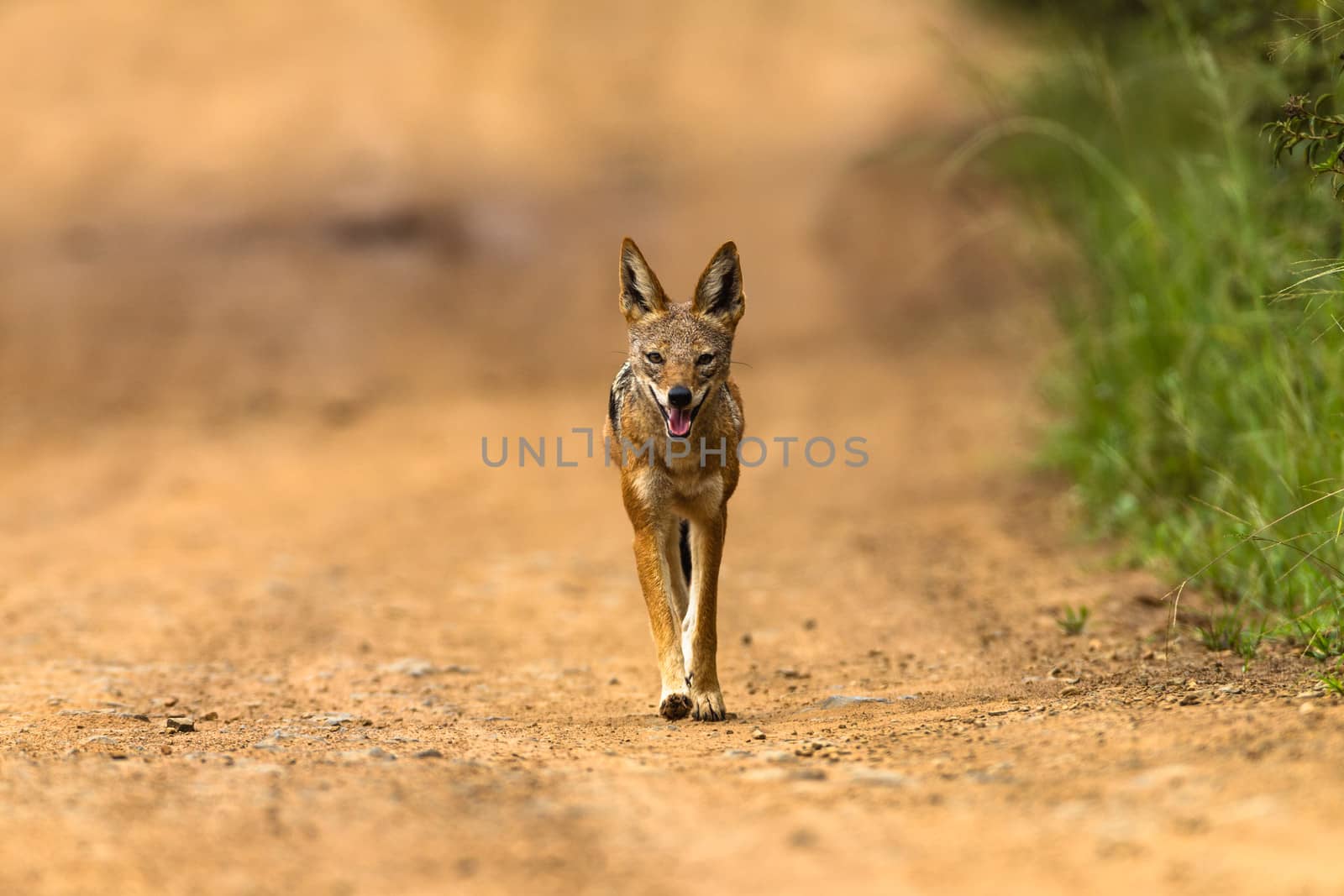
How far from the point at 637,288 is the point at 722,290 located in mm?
358

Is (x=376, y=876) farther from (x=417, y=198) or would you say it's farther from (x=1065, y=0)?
(x=417, y=198)

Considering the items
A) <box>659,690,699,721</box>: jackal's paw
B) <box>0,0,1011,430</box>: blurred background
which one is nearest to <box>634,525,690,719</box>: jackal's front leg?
<box>659,690,699,721</box>: jackal's paw

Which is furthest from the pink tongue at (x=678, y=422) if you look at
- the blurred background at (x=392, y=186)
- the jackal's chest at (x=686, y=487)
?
the blurred background at (x=392, y=186)

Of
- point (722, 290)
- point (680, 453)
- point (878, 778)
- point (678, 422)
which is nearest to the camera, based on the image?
point (878, 778)

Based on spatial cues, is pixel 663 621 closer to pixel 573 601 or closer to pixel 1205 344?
pixel 573 601

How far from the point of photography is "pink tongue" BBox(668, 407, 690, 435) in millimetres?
5246

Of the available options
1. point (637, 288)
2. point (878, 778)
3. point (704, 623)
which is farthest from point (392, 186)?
point (878, 778)

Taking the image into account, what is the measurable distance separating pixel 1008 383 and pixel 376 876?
11415 mm

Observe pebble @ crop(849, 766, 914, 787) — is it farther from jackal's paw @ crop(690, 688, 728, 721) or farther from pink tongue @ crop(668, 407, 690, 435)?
pink tongue @ crop(668, 407, 690, 435)

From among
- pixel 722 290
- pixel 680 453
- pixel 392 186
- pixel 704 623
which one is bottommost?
pixel 704 623

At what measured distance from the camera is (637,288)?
5727 millimetres

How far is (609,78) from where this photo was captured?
19547 millimetres

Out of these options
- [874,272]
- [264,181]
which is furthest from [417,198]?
[874,272]

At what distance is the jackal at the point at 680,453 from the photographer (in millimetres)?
5238
